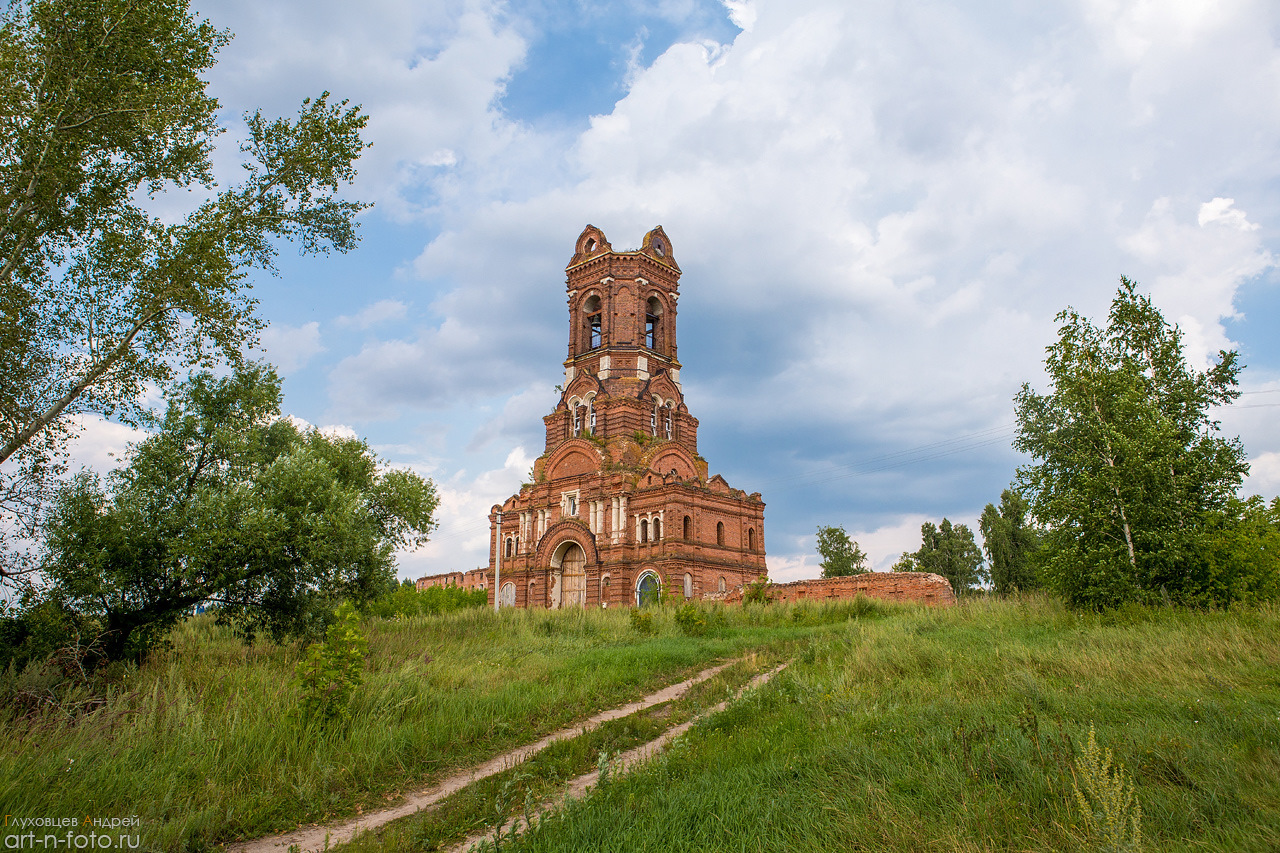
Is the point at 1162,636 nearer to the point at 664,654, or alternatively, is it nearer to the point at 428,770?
the point at 664,654

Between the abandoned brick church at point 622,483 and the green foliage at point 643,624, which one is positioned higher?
the abandoned brick church at point 622,483

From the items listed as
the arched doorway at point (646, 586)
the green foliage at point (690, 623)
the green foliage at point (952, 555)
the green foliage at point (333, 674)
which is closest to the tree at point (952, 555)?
the green foliage at point (952, 555)

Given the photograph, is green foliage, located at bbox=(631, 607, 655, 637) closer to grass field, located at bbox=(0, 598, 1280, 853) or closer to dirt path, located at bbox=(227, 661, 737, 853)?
grass field, located at bbox=(0, 598, 1280, 853)

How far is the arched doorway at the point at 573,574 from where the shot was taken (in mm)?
35281

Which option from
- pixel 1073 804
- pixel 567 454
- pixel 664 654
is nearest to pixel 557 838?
pixel 1073 804

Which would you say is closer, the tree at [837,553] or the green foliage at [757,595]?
the green foliage at [757,595]

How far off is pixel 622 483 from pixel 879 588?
550 inches

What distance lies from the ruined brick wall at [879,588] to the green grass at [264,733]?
15.3 meters

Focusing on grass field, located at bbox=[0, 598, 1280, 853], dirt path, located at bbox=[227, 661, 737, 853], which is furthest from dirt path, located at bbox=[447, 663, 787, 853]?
dirt path, located at bbox=[227, 661, 737, 853]

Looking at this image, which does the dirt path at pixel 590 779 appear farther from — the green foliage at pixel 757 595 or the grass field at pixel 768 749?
the green foliage at pixel 757 595

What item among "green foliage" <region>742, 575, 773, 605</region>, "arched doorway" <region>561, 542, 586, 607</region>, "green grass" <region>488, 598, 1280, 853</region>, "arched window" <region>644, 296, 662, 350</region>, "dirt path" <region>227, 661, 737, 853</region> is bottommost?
"dirt path" <region>227, 661, 737, 853</region>

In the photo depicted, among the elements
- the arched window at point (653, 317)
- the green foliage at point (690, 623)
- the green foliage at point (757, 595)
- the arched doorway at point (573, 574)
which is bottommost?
the green foliage at point (690, 623)

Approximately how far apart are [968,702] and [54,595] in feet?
36.5

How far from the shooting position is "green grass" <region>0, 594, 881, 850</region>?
205 inches
